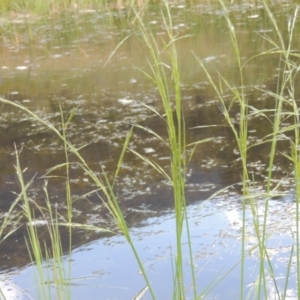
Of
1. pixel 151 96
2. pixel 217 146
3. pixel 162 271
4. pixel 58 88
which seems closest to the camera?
pixel 162 271

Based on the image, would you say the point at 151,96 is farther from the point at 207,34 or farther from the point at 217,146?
the point at 207,34

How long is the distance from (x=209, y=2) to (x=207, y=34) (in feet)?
7.34

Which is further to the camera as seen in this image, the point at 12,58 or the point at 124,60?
the point at 12,58

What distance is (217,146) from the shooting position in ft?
8.84

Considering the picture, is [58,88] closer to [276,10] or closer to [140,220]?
[140,220]

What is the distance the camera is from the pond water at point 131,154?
1728mm

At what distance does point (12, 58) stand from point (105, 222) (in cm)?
309

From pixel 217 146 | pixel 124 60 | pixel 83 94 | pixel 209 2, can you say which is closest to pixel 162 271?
pixel 217 146

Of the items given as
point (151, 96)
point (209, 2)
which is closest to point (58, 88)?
point (151, 96)

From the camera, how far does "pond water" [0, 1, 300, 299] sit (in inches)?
68.0

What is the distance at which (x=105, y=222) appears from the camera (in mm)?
2076

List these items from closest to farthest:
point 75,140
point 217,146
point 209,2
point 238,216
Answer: point 238,216
point 217,146
point 75,140
point 209,2

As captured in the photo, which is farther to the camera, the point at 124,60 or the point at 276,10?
the point at 276,10

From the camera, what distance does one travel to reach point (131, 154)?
2734mm
